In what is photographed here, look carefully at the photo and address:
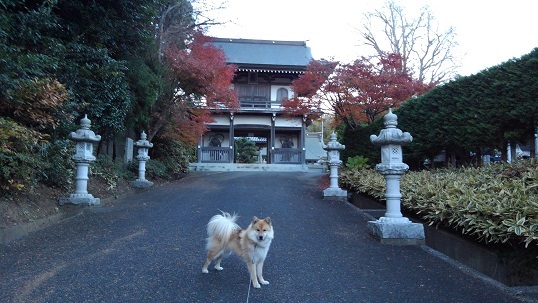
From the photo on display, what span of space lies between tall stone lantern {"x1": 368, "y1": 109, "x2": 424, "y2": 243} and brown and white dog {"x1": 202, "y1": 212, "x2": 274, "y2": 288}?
2.60 meters

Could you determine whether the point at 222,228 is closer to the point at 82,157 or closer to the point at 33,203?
the point at 33,203

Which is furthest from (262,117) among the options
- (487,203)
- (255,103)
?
(487,203)

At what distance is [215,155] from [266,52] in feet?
32.9

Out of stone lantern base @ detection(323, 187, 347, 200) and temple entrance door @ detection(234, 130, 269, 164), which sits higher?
temple entrance door @ detection(234, 130, 269, 164)

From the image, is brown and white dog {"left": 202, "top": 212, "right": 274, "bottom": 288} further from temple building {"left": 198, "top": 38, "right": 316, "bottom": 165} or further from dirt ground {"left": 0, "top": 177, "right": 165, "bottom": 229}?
temple building {"left": 198, "top": 38, "right": 316, "bottom": 165}

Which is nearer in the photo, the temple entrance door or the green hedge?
the green hedge

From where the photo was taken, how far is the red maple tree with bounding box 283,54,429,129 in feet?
45.0

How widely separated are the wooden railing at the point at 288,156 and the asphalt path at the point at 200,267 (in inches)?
679

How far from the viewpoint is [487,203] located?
15.0ft

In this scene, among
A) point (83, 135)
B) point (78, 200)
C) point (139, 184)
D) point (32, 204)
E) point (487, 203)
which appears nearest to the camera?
point (487, 203)

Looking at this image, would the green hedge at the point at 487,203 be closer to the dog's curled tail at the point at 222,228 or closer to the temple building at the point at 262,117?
the dog's curled tail at the point at 222,228

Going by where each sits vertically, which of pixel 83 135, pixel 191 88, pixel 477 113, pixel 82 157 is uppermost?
pixel 191 88

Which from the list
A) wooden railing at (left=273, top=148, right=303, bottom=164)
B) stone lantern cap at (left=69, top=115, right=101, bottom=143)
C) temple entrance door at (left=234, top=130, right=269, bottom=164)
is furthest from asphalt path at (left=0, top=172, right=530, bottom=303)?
temple entrance door at (left=234, top=130, right=269, bottom=164)

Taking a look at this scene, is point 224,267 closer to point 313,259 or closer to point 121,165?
point 313,259
